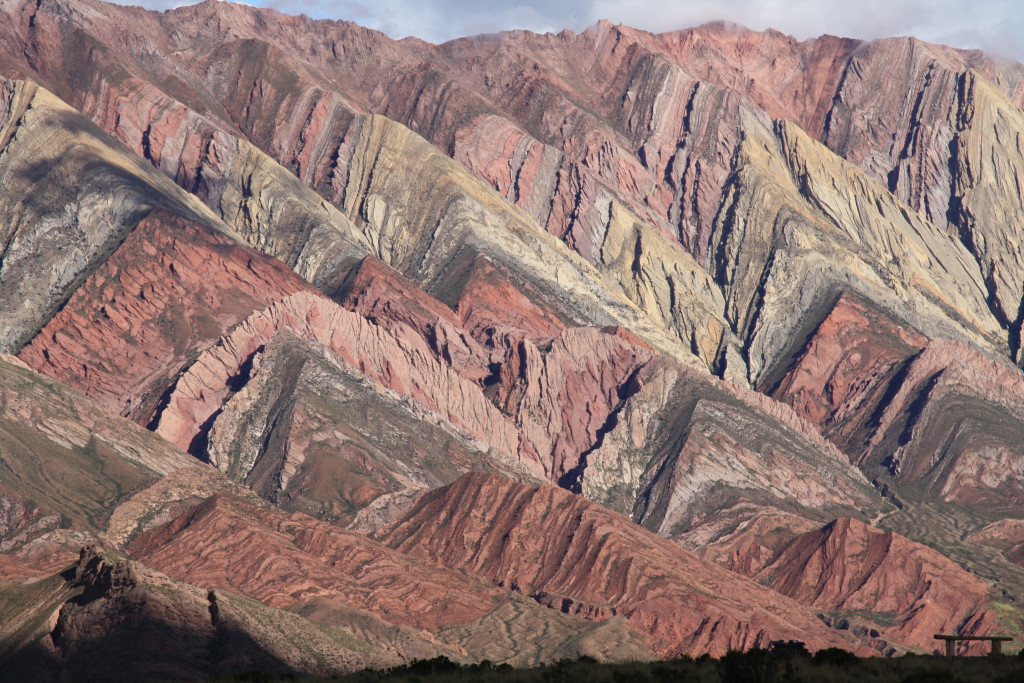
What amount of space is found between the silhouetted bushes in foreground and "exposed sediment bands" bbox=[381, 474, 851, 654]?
89.7 metres

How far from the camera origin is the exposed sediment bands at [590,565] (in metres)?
160

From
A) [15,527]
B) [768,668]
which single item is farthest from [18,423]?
[768,668]

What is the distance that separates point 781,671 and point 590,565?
11568 centimetres

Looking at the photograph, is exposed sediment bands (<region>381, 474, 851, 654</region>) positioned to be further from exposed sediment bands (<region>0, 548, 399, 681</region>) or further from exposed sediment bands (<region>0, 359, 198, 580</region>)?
exposed sediment bands (<region>0, 548, 399, 681</region>)

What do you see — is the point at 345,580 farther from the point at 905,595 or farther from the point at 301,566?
the point at 905,595

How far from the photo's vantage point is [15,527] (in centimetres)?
16250

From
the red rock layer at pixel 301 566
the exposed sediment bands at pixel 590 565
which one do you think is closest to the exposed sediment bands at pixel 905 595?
the exposed sediment bands at pixel 590 565

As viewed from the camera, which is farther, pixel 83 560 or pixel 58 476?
pixel 58 476

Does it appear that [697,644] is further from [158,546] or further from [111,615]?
[111,615]

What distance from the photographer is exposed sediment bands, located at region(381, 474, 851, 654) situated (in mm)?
159875

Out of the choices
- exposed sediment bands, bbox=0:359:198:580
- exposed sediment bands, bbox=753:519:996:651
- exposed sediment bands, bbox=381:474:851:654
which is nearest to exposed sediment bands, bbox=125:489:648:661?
exposed sediment bands, bbox=381:474:851:654

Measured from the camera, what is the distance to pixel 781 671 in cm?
5862

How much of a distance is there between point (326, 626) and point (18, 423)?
72.1m

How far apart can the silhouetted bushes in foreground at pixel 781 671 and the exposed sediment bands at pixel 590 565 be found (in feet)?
294
